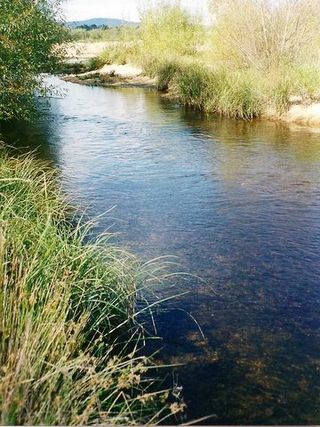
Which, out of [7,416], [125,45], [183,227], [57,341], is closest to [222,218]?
[183,227]

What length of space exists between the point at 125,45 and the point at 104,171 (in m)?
37.8

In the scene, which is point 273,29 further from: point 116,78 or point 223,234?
point 116,78

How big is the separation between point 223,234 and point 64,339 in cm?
520

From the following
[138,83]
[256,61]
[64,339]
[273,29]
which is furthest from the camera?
[138,83]

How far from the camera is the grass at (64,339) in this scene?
2.85 m

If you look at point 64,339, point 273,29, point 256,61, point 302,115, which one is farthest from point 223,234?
point 273,29

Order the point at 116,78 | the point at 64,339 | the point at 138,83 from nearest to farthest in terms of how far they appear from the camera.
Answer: the point at 64,339 < the point at 138,83 < the point at 116,78

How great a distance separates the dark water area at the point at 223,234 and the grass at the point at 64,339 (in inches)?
22.8

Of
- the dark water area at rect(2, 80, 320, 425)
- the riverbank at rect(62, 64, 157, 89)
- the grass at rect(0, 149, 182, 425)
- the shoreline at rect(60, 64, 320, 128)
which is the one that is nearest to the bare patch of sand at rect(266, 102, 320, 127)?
the shoreline at rect(60, 64, 320, 128)

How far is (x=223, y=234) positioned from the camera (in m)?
8.21

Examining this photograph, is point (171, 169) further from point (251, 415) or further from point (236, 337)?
point (251, 415)

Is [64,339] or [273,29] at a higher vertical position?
[273,29]

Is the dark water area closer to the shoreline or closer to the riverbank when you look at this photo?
the shoreline

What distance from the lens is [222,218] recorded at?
29.5ft
